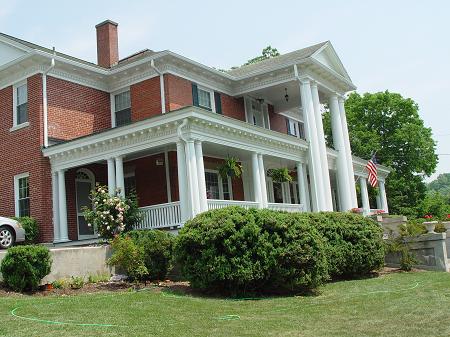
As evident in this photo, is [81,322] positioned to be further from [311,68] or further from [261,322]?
[311,68]

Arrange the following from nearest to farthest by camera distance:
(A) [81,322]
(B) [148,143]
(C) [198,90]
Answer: (A) [81,322]
(B) [148,143]
(C) [198,90]

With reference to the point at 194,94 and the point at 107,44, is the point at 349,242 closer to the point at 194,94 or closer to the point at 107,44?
the point at 194,94

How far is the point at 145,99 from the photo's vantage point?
21.0 m

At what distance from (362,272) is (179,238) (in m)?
5.76

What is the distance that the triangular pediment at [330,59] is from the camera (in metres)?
23.5

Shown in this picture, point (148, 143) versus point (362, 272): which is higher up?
point (148, 143)

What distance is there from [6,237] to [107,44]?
37.1ft

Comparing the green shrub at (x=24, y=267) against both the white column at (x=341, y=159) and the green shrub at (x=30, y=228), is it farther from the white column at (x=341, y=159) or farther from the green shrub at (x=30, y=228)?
the white column at (x=341, y=159)

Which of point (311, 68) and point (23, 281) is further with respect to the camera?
point (311, 68)

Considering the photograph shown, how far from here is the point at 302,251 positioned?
11.2 m

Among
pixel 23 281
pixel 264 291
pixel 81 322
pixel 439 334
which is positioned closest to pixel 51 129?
pixel 23 281

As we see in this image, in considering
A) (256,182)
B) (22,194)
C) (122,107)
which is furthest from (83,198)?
(256,182)

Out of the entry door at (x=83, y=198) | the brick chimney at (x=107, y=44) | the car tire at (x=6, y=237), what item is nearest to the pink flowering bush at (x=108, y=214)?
the car tire at (x=6, y=237)

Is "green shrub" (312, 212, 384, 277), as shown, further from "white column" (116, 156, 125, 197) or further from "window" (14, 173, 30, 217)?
"window" (14, 173, 30, 217)
